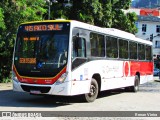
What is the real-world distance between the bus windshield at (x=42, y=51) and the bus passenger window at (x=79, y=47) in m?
0.31

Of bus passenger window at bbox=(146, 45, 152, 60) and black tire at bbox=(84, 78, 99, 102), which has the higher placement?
bus passenger window at bbox=(146, 45, 152, 60)

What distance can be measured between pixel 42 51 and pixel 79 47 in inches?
51.1

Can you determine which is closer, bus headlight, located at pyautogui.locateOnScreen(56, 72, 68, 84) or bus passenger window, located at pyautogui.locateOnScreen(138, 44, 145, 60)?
bus headlight, located at pyautogui.locateOnScreen(56, 72, 68, 84)

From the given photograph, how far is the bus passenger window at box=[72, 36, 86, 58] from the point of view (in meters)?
13.1

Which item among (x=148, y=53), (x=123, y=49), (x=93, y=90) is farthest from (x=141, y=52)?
(x=93, y=90)

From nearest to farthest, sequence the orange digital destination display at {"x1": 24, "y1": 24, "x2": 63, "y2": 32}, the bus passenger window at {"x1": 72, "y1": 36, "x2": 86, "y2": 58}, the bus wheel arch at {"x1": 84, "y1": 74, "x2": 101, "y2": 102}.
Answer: the bus passenger window at {"x1": 72, "y1": 36, "x2": 86, "y2": 58}
the orange digital destination display at {"x1": 24, "y1": 24, "x2": 63, "y2": 32}
the bus wheel arch at {"x1": 84, "y1": 74, "x2": 101, "y2": 102}

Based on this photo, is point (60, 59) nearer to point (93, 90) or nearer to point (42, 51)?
point (42, 51)

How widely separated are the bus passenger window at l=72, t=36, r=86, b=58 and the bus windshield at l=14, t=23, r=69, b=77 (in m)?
0.31

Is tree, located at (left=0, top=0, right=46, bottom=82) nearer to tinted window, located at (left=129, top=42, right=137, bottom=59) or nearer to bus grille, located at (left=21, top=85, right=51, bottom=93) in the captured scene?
tinted window, located at (left=129, top=42, right=137, bottom=59)

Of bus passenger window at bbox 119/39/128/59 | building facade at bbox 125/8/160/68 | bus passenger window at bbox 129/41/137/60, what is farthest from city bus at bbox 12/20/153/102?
building facade at bbox 125/8/160/68

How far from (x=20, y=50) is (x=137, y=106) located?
4.67m

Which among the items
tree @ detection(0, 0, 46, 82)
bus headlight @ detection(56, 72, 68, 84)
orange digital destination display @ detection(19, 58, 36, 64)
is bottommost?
bus headlight @ detection(56, 72, 68, 84)

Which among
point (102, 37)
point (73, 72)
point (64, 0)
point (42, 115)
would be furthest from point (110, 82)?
point (64, 0)

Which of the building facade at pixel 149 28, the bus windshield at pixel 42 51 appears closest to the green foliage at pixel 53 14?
the bus windshield at pixel 42 51
